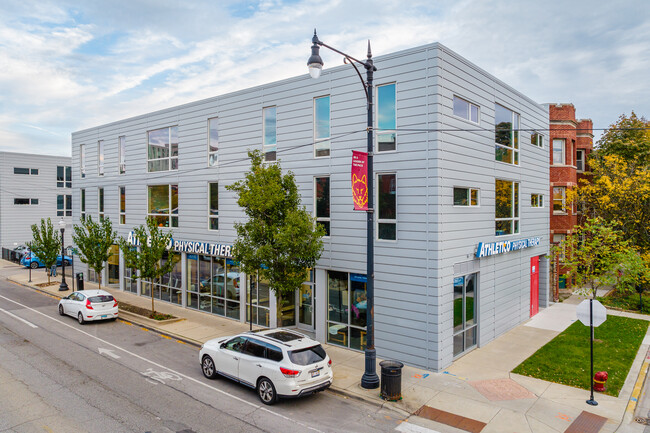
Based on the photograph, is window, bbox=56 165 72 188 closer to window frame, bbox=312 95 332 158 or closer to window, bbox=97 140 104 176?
window, bbox=97 140 104 176

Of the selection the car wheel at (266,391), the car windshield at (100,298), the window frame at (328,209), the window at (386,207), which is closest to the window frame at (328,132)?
the window frame at (328,209)

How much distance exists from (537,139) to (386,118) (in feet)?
35.5

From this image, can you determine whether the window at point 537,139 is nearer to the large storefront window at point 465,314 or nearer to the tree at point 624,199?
the tree at point 624,199

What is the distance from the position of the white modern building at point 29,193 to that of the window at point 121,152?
28602 mm

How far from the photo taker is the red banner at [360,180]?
444 inches

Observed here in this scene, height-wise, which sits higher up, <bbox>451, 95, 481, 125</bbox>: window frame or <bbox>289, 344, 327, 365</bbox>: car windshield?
<bbox>451, 95, 481, 125</bbox>: window frame

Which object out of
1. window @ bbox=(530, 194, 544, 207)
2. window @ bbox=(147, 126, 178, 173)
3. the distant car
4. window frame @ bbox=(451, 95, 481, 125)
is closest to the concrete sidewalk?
window @ bbox=(530, 194, 544, 207)

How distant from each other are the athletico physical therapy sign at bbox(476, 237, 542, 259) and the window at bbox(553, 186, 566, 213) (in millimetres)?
8932

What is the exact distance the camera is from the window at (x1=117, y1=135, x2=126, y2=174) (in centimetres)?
2527

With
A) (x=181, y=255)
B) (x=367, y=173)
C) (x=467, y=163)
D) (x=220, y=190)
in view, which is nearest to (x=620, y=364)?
(x=467, y=163)

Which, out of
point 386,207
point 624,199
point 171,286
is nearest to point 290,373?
point 386,207

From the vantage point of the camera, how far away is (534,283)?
68.4ft

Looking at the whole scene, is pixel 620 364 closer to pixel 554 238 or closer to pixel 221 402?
pixel 221 402

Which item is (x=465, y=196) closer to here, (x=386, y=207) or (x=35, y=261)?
(x=386, y=207)
